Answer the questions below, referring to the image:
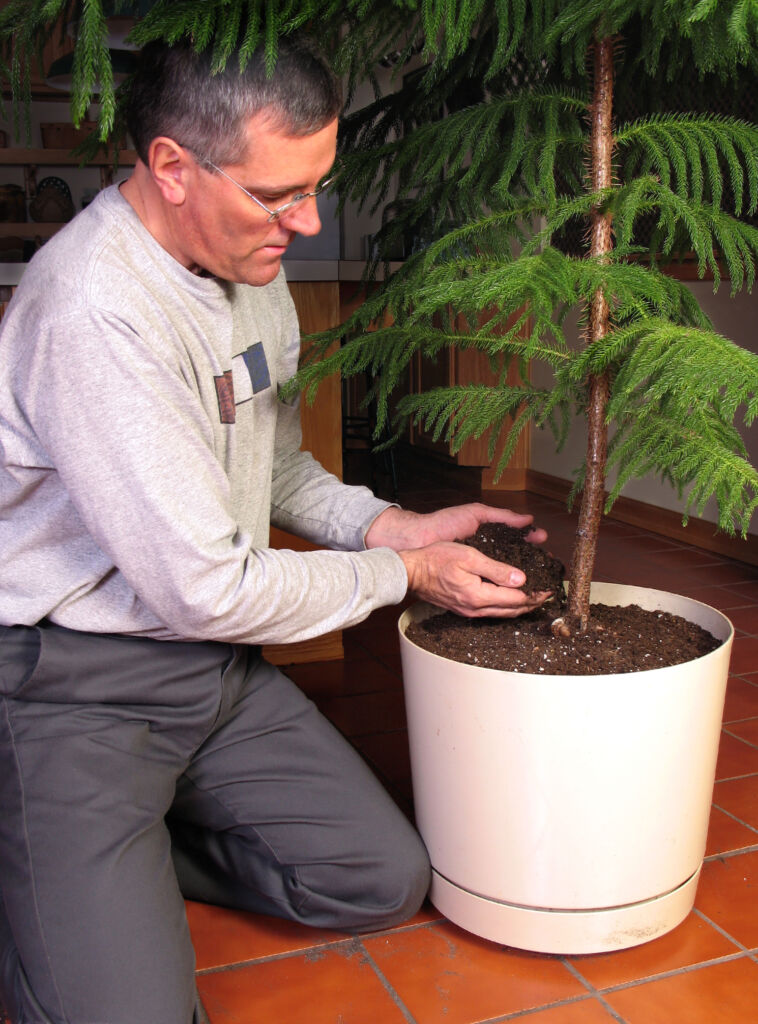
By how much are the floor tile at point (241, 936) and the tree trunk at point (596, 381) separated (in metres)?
0.62

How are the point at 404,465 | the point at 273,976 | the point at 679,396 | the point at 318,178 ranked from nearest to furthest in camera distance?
1. the point at 679,396
2. the point at 318,178
3. the point at 273,976
4. the point at 404,465

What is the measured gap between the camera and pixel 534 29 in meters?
1.32

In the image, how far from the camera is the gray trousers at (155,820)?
1243 millimetres

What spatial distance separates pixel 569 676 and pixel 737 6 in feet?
2.54

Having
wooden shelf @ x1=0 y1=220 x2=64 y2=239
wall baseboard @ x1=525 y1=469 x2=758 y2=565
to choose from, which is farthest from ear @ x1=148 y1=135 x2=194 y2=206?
wooden shelf @ x1=0 y1=220 x2=64 y2=239

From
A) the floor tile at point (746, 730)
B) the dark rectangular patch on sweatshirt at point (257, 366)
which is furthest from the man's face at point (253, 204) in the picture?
the floor tile at point (746, 730)

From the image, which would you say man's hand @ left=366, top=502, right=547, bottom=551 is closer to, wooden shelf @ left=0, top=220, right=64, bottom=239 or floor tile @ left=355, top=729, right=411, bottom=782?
floor tile @ left=355, top=729, right=411, bottom=782

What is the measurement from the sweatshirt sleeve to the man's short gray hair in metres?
0.25

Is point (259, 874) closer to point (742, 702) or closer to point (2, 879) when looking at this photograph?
point (2, 879)

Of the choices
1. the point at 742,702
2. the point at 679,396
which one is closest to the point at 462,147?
the point at 679,396

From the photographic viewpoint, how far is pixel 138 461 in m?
1.21

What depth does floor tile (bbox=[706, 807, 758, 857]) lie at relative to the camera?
176cm

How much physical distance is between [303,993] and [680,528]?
2.88m

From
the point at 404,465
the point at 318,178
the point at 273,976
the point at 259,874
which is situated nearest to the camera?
the point at 318,178
